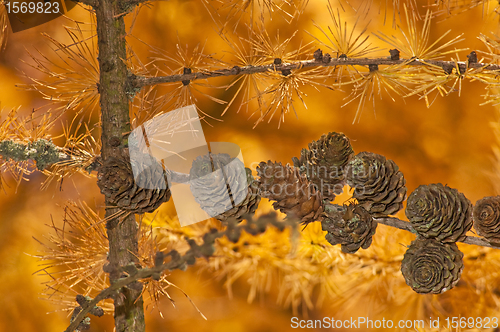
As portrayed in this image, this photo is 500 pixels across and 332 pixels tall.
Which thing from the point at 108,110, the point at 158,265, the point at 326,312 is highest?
the point at 108,110

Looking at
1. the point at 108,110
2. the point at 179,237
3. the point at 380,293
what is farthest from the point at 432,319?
the point at 108,110

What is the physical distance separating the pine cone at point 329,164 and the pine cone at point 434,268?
81mm

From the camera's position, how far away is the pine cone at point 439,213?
0.29m

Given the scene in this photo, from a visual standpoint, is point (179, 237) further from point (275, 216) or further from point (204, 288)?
point (275, 216)

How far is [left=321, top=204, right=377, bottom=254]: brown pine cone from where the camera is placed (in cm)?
30

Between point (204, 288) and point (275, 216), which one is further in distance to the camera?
point (204, 288)

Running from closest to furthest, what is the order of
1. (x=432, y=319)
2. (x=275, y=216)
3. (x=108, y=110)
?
(x=275, y=216)
(x=108, y=110)
(x=432, y=319)

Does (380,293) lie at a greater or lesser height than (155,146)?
lesser

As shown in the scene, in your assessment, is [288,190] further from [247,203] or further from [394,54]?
[394,54]

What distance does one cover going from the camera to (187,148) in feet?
1.24

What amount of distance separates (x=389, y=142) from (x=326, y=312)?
26 centimetres

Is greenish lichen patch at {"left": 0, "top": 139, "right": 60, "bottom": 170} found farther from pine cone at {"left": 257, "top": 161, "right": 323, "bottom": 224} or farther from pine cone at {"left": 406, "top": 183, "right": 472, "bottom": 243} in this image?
pine cone at {"left": 406, "top": 183, "right": 472, "bottom": 243}

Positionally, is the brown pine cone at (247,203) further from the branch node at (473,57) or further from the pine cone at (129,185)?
the branch node at (473,57)

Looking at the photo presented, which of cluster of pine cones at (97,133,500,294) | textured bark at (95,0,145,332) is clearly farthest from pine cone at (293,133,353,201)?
textured bark at (95,0,145,332)
